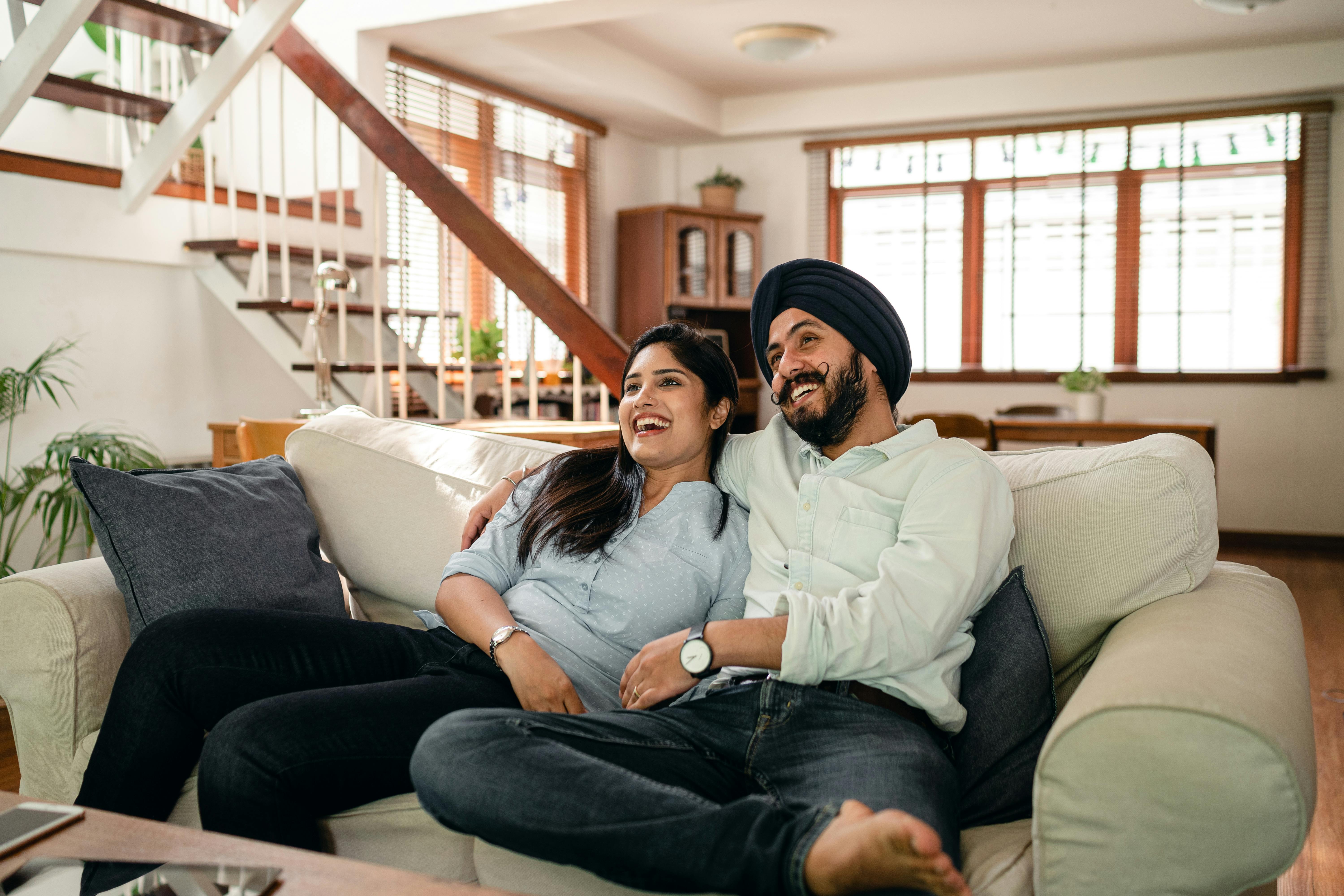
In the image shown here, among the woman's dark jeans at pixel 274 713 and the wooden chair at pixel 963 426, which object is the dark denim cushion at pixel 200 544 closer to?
the woman's dark jeans at pixel 274 713

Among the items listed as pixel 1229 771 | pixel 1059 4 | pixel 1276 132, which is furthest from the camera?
pixel 1276 132

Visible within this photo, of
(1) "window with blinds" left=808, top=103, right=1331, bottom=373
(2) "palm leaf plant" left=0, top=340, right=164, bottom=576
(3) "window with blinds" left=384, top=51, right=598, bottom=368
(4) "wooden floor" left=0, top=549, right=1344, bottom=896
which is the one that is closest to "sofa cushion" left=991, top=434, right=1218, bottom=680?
(4) "wooden floor" left=0, top=549, right=1344, bottom=896

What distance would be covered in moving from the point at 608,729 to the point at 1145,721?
2.12ft

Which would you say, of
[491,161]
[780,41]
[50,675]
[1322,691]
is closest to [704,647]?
[50,675]

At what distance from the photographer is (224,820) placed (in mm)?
1329

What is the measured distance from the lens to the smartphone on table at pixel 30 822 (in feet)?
3.75

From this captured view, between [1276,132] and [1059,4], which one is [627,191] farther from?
[1276,132]

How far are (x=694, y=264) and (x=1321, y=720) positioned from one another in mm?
4254

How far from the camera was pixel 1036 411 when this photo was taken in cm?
519

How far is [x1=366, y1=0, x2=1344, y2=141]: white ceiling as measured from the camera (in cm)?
444

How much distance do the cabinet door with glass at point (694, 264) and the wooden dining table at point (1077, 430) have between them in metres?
2.15

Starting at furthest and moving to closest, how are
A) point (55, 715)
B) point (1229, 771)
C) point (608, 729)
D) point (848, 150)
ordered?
point (848, 150) → point (55, 715) → point (608, 729) → point (1229, 771)

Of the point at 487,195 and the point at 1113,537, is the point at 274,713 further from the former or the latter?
the point at 487,195

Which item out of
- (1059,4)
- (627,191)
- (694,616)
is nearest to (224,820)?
(694,616)
